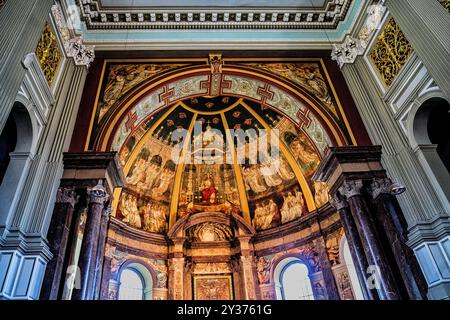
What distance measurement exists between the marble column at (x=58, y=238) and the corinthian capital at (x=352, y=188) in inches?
252

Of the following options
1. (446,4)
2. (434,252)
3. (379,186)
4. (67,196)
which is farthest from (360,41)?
(67,196)

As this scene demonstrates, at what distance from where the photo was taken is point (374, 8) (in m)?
8.84

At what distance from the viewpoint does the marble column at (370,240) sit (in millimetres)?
6734

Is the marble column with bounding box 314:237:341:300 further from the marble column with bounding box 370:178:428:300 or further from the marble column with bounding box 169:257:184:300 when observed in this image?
the marble column with bounding box 169:257:184:300

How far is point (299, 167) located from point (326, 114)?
4610 mm

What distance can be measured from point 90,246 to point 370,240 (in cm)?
613

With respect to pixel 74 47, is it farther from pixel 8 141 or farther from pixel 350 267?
pixel 350 267

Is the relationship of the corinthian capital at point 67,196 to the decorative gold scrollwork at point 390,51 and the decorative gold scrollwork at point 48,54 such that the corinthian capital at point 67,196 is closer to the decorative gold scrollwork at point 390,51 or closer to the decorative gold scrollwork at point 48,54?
the decorative gold scrollwork at point 48,54

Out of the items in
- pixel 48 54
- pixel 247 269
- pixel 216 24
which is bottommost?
pixel 247 269

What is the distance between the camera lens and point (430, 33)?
638 cm

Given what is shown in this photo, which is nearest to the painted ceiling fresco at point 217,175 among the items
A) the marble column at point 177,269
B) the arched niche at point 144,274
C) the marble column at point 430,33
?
the marble column at point 177,269
